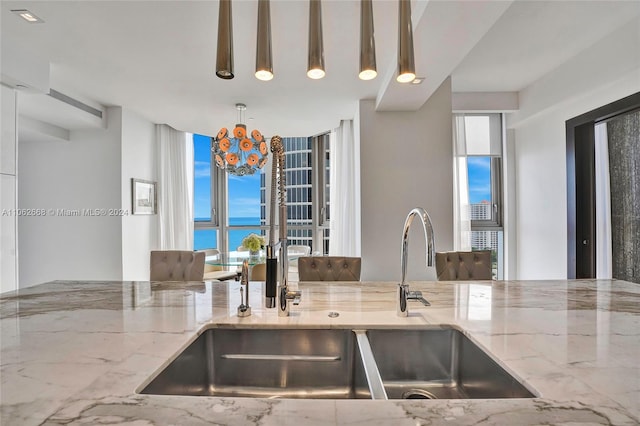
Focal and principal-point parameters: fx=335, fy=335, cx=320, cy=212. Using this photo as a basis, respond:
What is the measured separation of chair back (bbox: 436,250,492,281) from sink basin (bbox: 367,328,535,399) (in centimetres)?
105

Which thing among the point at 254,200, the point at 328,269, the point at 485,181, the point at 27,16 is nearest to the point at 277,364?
the point at 328,269

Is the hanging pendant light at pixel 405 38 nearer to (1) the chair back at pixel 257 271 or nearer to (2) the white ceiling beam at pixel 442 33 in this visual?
(2) the white ceiling beam at pixel 442 33

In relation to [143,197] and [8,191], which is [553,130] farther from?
[8,191]

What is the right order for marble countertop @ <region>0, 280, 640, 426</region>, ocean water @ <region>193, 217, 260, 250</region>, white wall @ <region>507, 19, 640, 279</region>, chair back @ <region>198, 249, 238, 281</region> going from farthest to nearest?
1. ocean water @ <region>193, 217, 260, 250</region>
2. chair back @ <region>198, 249, 238, 281</region>
3. white wall @ <region>507, 19, 640, 279</region>
4. marble countertop @ <region>0, 280, 640, 426</region>

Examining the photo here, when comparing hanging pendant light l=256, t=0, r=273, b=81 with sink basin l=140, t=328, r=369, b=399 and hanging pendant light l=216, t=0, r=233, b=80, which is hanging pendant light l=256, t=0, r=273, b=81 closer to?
hanging pendant light l=216, t=0, r=233, b=80

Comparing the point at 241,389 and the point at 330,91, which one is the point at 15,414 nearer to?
the point at 241,389

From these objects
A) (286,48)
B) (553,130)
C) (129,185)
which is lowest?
(129,185)

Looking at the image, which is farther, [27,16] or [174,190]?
[174,190]

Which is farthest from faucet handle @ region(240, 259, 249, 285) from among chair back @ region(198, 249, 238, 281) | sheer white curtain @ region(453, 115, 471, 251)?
sheer white curtain @ region(453, 115, 471, 251)

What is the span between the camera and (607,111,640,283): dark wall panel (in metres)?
3.11

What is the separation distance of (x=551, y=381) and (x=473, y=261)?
1.51 meters

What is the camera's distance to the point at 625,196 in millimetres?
3197

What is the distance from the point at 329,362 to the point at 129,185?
13.1 ft

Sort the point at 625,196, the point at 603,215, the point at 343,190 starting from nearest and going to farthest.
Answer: the point at 625,196, the point at 603,215, the point at 343,190
